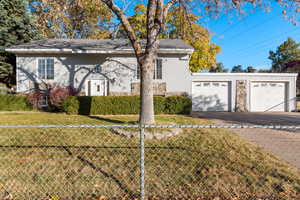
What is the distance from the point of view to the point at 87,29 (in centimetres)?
2155

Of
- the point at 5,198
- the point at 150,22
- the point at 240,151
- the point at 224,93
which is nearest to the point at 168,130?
the point at 240,151

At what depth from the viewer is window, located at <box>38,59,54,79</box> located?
12141 millimetres

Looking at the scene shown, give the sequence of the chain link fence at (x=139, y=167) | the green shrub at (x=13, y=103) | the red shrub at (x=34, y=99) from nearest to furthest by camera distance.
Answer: the chain link fence at (x=139, y=167)
the green shrub at (x=13, y=103)
the red shrub at (x=34, y=99)

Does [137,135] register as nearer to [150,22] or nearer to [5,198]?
[5,198]

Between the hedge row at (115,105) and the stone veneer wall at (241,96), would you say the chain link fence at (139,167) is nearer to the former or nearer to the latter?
the hedge row at (115,105)

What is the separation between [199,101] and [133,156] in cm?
A: 963

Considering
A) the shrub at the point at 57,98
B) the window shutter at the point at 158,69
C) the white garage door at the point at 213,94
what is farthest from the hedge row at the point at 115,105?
the white garage door at the point at 213,94

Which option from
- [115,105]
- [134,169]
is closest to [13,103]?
[115,105]

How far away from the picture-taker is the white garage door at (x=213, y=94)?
12.7 metres

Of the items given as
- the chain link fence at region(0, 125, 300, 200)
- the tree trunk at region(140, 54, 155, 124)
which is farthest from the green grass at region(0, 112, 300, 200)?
the tree trunk at region(140, 54, 155, 124)

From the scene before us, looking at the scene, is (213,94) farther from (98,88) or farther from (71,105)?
(71,105)

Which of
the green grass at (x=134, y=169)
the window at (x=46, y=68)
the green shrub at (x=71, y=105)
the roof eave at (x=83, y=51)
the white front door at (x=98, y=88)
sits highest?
the roof eave at (x=83, y=51)

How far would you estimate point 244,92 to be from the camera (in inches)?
492

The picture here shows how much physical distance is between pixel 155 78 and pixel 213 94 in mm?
4404
